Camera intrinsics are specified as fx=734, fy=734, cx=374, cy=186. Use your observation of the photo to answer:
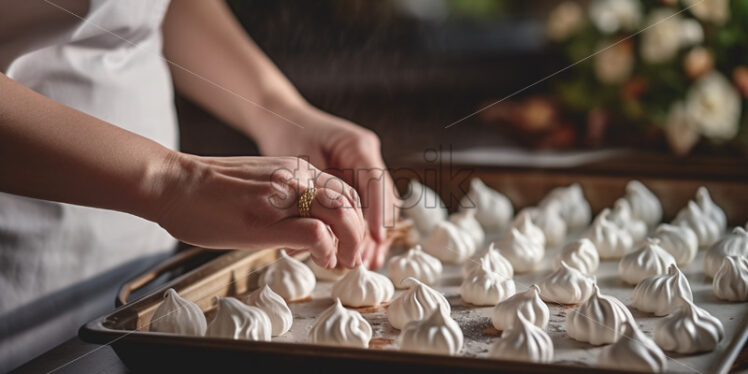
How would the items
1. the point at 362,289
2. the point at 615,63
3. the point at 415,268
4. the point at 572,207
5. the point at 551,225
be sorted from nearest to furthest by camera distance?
the point at 362,289 → the point at 415,268 → the point at 551,225 → the point at 572,207 → the point at 615,63

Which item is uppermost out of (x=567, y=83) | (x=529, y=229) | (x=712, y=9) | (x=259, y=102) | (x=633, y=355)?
(x=712, y=9)

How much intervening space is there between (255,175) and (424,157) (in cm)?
101

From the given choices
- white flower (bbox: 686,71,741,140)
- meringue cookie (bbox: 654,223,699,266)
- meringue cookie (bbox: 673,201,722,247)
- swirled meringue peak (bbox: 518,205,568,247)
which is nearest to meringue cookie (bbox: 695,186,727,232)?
meringue cookie (bbox: 673,201,722,247)

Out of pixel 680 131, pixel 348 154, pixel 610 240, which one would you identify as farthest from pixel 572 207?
pixel 348 154

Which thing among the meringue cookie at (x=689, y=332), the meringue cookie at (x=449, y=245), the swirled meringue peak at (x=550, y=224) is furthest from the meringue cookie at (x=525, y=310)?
the swirled meringue peak at (x=550, y=224)

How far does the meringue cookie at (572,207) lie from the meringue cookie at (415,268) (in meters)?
0.41

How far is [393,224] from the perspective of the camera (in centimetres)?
135

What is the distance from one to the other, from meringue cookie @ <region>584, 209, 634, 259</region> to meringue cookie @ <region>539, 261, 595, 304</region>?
0.80 feet

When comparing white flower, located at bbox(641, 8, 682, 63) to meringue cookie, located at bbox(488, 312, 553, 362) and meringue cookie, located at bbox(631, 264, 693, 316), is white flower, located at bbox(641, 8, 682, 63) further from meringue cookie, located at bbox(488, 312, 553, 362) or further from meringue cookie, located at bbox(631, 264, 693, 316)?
meringue cookie, located at bbox(488, 312, 553, 362)

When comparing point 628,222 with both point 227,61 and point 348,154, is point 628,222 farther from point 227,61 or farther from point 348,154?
point 227,61

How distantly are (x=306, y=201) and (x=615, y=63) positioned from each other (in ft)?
A: 4.38

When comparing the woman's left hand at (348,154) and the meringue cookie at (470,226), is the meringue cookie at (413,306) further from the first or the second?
the meringue cookie at (470,226)

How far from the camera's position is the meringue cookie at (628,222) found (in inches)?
54.9

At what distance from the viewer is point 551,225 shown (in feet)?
4.68
